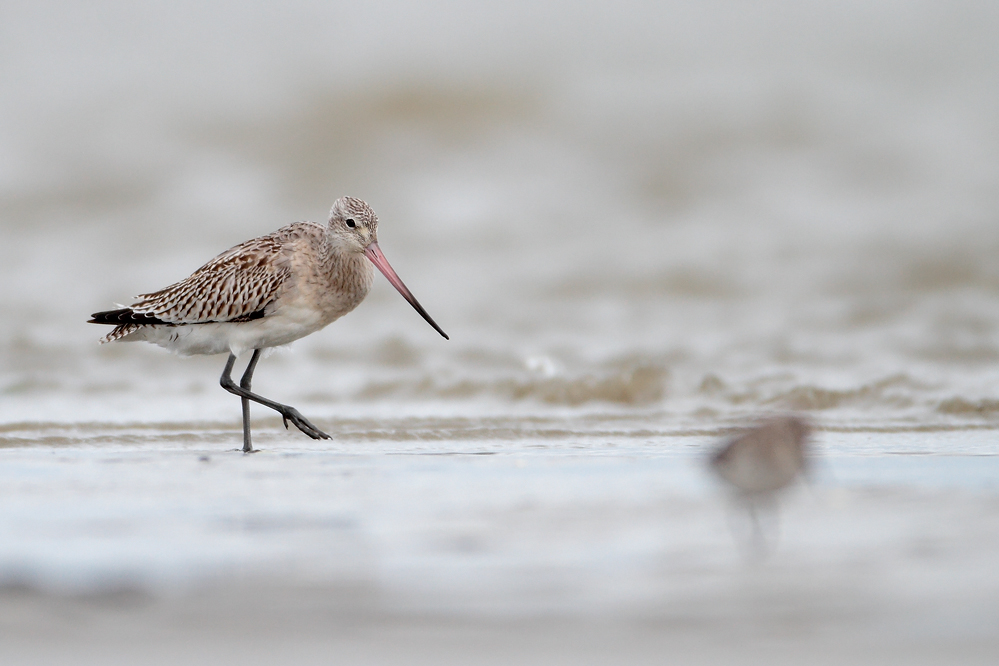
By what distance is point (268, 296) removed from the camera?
6.77 metres

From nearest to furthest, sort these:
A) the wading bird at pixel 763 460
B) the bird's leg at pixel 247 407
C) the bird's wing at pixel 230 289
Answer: the wading bird at pixel 763 460 → the bird's leg at pixel 247 407 → the bird's wing at pixel 230 289

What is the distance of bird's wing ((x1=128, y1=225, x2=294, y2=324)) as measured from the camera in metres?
6.78

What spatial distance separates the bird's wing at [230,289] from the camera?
6781mm

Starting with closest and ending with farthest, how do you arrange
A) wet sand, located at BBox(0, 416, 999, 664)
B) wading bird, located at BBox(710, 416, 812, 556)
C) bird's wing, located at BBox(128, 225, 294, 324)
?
wet sand, located at BBox(0, 416, 999, 664)
wading bird, located at BBox(710, 416, 812, 556)
bird's wing, located at BBox(128, 225, 294, 324)

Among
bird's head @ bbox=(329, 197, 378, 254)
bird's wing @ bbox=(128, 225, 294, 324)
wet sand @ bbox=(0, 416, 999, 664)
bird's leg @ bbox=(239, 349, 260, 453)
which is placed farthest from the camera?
bird's head @ bbox=(329, 197, 378, 254)

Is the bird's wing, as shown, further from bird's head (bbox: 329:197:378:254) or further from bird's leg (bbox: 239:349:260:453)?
bird's leg (bbox: 239:349:260:453)

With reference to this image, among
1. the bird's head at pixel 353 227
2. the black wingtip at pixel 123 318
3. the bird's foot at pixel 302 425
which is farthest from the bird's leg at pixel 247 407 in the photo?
the bird's head at pixel 353 227

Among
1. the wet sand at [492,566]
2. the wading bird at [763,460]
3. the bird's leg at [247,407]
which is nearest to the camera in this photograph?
the wet sand at [492,566]

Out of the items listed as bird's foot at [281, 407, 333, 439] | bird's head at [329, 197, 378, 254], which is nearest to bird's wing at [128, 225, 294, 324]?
bird's head at [329, 197, 378, 254]

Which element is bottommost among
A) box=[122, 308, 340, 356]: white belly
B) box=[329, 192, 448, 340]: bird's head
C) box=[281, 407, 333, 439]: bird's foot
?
box=[281, 407, 333, 439]: bird's foot

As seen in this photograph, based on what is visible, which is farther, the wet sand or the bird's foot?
the bird's foot

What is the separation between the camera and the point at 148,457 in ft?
19.4

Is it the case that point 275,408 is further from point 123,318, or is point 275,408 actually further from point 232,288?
point 123,318

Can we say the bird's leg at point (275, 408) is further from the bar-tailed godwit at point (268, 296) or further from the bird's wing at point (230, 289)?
the bird's wing at point (230, 289)
